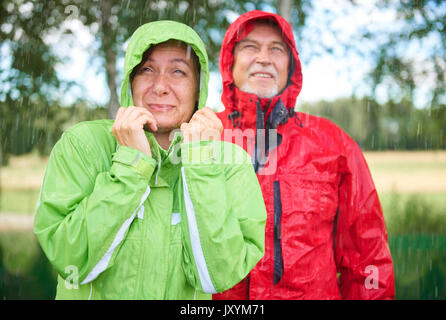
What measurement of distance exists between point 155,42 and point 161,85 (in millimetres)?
230

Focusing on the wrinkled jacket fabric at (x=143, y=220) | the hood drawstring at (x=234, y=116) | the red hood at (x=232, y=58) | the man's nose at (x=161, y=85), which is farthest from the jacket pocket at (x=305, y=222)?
the man's nose at (x=161, y=85)

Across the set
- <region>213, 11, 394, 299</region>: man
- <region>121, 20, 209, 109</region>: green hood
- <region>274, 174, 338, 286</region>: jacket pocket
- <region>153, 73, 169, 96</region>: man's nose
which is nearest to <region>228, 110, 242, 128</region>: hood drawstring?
<region>213, 11, 394, 299</region>: man

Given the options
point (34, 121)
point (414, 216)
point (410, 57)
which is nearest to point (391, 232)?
point (414, 216)

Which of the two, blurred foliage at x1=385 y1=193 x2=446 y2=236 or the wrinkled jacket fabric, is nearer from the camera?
the wrinkled jacket fabric

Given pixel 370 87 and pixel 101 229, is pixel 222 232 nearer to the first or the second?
pixel 101 229

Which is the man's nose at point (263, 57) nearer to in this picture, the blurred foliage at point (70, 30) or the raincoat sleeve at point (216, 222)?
the raincoat sleeve at point (216, 222)

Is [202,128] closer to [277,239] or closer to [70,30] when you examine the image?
[277,239]

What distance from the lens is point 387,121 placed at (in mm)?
6785

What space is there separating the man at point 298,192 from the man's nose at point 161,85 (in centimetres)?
100

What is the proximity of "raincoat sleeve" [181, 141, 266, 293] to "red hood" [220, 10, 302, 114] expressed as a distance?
1.29 metres

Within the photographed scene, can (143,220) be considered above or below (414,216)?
above

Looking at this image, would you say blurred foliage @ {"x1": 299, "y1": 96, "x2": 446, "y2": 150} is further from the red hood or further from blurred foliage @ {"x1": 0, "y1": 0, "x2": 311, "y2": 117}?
the red hood

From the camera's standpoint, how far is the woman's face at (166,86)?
1898 mm

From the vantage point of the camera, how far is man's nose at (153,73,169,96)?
187 centimetres
